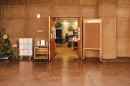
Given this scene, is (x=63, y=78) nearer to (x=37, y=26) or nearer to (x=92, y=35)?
(x=92, y=35)

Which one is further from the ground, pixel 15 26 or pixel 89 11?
pixel 89 11

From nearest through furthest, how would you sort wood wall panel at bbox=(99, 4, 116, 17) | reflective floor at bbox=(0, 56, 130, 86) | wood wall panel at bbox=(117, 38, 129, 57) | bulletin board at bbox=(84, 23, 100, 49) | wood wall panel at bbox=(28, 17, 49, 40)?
reflective floor at bbox=(0, 56, 130, 86) < bulletin board at bbox=(84, 23, 100, 49) < wood wall panel at bbox=(99, 4, 116, 17) < wood wall panel at bbox=(117, 38, 129, 57) < wood wall panel at bbox=(28, 17, 49, 40)

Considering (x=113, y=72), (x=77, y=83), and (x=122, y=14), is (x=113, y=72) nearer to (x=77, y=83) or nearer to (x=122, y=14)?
(x=77, y=83)

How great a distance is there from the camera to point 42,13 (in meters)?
10.9

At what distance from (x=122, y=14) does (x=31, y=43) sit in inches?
198

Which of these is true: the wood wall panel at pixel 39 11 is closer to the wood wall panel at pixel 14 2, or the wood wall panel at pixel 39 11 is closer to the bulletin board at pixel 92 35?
the wood wall panel at pixel 14 2

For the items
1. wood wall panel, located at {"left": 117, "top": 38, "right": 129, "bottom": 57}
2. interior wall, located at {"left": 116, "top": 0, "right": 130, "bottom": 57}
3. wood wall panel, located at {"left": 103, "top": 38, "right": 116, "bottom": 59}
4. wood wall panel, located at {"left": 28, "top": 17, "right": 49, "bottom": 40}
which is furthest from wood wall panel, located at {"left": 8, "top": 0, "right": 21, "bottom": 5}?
wood wall panel, located at {"left": 117, "top": 38, "right": 129, "bottom": 57}

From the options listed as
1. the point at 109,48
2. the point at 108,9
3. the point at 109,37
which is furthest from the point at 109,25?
the point at 109,48

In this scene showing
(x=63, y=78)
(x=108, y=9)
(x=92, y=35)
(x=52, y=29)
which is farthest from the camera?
(x=52, y=29)

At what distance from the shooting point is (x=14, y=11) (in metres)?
10.9

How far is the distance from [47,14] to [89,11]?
225cm

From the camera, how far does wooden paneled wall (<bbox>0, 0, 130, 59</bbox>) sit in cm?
1081

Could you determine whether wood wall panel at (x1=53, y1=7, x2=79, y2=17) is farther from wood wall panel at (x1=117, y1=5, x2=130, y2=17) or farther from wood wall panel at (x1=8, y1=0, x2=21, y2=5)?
wood wall panel at (x1=117, y1=5, x2=130, y2=17)

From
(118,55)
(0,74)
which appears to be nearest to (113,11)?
(118,55)
